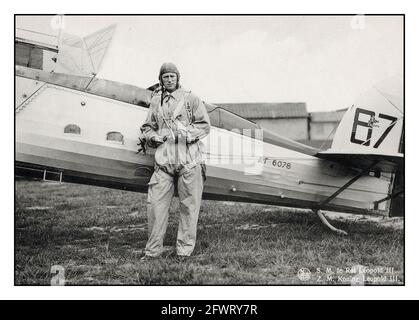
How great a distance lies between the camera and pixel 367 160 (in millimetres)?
5762

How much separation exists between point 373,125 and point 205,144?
2.54 m

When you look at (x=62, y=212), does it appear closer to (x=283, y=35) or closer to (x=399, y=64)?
(x=283, y=35)

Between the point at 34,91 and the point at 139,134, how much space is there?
1.33m

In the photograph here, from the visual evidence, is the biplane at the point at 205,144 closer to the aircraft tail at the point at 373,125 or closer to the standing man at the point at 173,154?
the aircraft tail at the point at 373,125

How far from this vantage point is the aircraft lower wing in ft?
17.8

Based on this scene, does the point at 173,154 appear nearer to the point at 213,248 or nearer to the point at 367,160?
the point at 213,248

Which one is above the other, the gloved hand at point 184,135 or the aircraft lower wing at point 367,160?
the gloved hand at point 184,135

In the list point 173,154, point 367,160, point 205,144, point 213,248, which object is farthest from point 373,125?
point 173,154

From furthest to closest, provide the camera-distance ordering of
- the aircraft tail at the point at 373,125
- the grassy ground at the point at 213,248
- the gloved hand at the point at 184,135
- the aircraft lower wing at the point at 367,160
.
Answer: the aircraft tail at the point at 373,125
the aircraft lower wing at the point at 367,160
the gloved hand at the point at 184,135
the grassy ground at the point at 213,248

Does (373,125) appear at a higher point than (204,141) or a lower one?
higher

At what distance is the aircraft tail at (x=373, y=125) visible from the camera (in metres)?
5.68

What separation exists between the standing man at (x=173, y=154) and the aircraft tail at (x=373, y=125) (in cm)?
225

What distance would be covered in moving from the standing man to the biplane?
44cm

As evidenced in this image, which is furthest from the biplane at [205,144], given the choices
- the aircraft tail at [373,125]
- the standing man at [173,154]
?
the standing man at [173,154]
